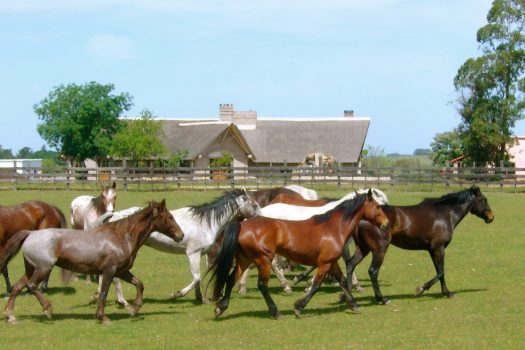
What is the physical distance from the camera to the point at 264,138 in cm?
6159

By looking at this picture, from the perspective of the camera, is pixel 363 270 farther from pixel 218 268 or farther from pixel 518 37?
pixel 518 37

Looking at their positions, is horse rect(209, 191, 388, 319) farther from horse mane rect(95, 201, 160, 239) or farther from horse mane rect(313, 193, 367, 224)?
horse mane rect(95, 201, 160, 239)

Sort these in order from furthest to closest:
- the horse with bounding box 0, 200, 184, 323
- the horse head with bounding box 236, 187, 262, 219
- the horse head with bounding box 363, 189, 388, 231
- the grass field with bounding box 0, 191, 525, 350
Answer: the horse head with bounding box 236, 187, 262, 219
the horse head with bounding box 363, 189, 388, 231
the horse with bounding box 0, 200, 184, 323
the grass field with bounding box 0, 191, 525, 350

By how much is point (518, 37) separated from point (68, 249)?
4447 centimetres

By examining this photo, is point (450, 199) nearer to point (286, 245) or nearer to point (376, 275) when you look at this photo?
point (376, 275)

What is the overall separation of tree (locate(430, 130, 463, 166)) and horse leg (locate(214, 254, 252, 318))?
57.5 meters

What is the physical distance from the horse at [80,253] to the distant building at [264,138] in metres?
45.1

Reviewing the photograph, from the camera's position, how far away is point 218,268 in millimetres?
10344

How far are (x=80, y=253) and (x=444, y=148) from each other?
211 ft

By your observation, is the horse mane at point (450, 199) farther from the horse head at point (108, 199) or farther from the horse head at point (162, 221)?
the horse head at point (108, 199)

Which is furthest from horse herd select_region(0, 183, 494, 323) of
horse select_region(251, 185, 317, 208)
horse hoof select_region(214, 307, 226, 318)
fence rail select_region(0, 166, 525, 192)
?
fence rail select_region(0, 166, 525, 192)

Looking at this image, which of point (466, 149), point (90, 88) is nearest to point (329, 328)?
point (466, 149)

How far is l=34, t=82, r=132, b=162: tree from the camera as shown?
Answer: 202ft

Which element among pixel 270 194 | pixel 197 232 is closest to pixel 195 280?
pixel 197 232
